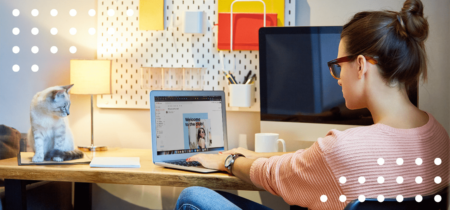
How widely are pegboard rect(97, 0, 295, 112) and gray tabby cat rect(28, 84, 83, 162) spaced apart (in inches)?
18.0

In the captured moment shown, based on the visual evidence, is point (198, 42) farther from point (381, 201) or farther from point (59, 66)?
point (381, 201)

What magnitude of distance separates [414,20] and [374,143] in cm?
32

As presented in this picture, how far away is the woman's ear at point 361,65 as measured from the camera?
81cm

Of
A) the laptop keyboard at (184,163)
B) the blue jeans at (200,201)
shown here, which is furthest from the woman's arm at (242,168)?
the laptop keyboard at (184,163)

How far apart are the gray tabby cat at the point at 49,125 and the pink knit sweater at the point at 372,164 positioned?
3.08 feet

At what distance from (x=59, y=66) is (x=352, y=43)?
149 cm

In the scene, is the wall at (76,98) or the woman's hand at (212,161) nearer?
the woman's hand at (212,161)

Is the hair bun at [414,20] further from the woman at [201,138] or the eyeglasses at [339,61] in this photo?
the woman at [201,138]

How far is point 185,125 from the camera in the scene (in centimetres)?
137

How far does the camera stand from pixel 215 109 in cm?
146

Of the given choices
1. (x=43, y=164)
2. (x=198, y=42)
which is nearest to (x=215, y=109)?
(x=198, y=42)
